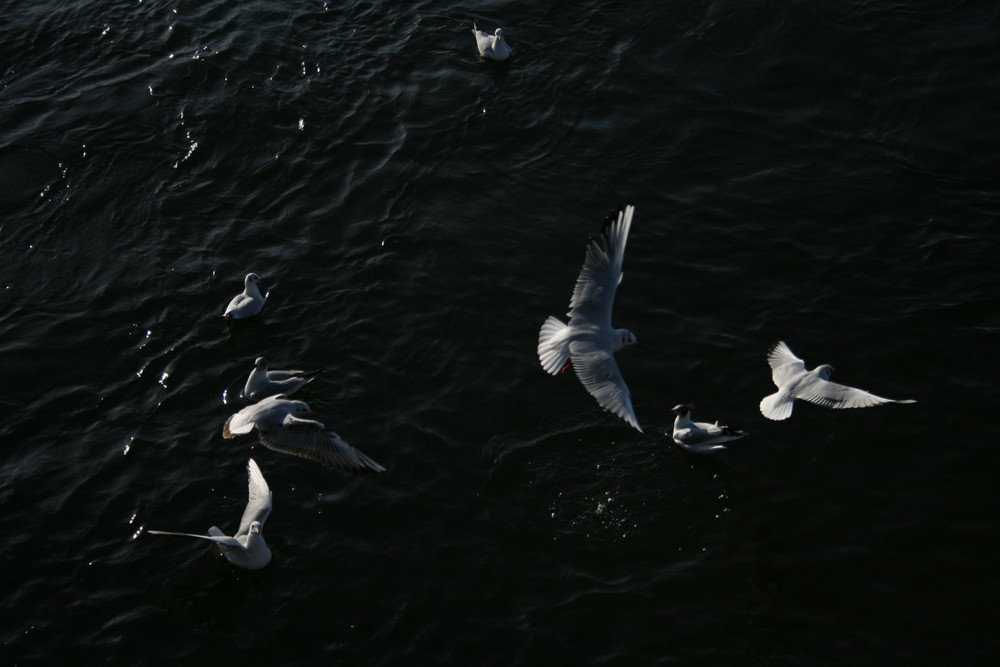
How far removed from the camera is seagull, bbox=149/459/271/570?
988cm

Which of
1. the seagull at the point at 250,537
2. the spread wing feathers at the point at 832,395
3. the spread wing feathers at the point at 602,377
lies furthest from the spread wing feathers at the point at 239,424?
the spread wing feathers at the point at 832,395

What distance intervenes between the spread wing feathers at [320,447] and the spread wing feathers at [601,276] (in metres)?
3.03

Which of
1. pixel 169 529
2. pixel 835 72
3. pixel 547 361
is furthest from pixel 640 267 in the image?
pixel 169 529

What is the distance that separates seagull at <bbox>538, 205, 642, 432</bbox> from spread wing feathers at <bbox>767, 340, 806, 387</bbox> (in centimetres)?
172

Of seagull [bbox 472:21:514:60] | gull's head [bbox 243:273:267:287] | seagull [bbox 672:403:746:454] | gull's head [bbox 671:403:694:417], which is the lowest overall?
seagull [bbox 672:403:746:454]

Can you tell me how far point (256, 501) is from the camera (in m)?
10.5

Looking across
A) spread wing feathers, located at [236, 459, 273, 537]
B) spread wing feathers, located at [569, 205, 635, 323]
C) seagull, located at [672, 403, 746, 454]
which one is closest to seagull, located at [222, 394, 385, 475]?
spread wing feathers, located at [236, 459, 273, 537]

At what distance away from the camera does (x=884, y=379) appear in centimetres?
1171

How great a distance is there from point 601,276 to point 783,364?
8.11 ft

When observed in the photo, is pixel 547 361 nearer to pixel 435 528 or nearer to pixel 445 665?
pixel 435 528

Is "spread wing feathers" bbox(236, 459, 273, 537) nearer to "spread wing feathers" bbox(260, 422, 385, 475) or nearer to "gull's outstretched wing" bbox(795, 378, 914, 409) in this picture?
"spread wing feathers" bbox(260, 422, 385, 475)

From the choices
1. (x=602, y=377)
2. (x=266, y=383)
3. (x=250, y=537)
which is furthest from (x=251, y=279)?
(x=602, y=377)

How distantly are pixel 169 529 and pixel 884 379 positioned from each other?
341 inches

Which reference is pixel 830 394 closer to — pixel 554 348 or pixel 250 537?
pixel 554 348
